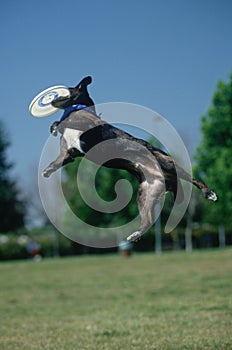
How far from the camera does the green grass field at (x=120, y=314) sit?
407 inches

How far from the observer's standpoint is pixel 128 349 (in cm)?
954

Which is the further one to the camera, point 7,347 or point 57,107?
point 7,347

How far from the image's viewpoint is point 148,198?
6070 millimetres

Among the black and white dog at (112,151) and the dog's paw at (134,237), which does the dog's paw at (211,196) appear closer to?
the black and white dog at (112,151)

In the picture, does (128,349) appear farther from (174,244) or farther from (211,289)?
(174,244)

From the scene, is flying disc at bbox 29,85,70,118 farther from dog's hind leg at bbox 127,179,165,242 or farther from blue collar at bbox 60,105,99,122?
dog's hind leg at bbox 127,179,165,242

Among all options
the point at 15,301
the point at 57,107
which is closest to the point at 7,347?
the point at 57,107

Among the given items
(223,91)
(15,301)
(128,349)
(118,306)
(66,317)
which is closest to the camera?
(128,349)

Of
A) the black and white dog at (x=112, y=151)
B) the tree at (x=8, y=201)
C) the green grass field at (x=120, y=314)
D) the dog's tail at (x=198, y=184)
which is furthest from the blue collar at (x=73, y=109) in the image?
the tree at (x=8, y=201)

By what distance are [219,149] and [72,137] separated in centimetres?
3748

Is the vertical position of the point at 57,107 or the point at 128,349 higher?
the point at 57,107

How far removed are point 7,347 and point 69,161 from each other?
511 centimetres

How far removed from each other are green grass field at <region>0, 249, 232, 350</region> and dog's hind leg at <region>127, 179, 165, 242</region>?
13.2 ft

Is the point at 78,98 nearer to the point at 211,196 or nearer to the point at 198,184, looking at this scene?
the point at 198,184
